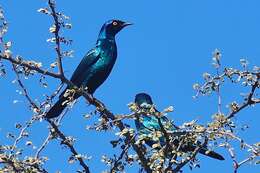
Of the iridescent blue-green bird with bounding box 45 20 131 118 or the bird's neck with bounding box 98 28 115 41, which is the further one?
the bird's neck with bounding box 98 28 115 41

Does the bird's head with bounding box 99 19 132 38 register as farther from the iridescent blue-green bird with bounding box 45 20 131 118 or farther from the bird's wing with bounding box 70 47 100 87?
the bird's wing with bounding box 70 47 100 87

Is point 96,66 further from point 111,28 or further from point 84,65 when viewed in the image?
point 111,28

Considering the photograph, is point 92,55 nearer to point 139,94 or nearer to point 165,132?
point 139,94

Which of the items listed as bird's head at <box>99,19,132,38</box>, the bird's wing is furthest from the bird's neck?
the bird's wing

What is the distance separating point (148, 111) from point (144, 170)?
71 centimetres

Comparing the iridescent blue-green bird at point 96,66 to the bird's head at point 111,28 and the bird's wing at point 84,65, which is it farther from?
the bird's head at point 111,28

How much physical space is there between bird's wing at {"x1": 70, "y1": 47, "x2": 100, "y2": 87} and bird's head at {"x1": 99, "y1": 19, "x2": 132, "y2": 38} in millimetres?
366

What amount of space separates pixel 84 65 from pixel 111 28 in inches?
32.6

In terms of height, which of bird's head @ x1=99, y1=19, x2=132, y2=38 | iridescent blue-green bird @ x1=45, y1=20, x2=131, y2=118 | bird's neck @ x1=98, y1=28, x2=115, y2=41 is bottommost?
iridescent blue-green bird @ x1=45, y1=20, x2=131, y2=118

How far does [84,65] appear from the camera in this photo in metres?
7.86

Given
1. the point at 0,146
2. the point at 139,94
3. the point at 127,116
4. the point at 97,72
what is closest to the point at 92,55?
the point at 97,72

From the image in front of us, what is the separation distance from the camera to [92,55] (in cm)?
795

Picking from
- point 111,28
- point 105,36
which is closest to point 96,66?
point 105,36

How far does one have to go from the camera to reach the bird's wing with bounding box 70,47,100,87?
778 centimetres
